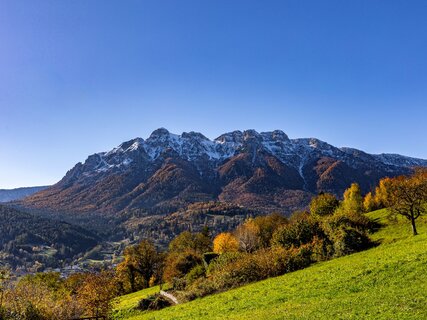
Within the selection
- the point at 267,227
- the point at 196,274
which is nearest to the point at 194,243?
the point at 267,227

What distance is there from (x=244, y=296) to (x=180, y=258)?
48.7m

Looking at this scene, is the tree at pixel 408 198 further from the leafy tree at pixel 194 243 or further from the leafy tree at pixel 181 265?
the leafy tree at pixel 194 243

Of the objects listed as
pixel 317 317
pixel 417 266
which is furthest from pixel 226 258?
pixel 317 317

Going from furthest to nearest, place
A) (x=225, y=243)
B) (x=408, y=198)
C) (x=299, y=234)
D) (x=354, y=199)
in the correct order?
(x=354, y=199) < (x=225, y=243) < (x=299, y=234) < (x=408, y=198)

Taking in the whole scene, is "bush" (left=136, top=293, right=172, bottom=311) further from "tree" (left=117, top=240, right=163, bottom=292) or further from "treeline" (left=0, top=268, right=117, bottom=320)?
"tree" (left=117, top=240, right=163, bottom=292)

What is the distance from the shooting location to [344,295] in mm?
25672

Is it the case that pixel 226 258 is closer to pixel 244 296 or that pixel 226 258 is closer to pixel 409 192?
pixel 244 296

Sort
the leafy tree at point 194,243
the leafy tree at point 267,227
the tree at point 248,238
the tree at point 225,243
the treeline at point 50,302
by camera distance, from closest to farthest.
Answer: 1. the treeline at point 50,302
2. the tree at point 248,238
3. the leafy tree at point 267,227
4. the tree at point 225,243
5. the leafy tree at point 194,243

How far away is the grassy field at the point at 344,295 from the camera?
21.0m

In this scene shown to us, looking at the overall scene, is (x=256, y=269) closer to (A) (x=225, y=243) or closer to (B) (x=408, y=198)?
(B) (x=408, y=198)

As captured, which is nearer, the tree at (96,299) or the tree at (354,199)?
the tree at (96,299)

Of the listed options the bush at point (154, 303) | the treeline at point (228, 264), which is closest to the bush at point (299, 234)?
the treeline at point (228, 264)

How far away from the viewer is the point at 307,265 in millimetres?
46094

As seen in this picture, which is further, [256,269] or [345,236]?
[345,236]
